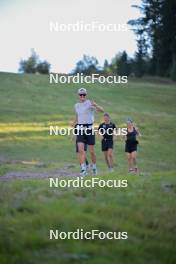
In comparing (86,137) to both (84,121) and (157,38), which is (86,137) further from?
(157,38)

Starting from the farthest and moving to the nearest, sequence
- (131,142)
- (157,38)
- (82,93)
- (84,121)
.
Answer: (157,38), (131,142), (84,121), (82,93)

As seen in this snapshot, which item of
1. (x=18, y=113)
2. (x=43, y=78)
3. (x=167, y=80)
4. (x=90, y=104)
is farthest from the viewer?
(x=167, y=80)

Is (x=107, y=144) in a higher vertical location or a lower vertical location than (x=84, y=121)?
lower

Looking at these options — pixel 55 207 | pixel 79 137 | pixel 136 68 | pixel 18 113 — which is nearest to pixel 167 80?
pixel 136 68

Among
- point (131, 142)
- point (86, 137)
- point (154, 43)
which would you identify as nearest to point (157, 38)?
point (154, 43)

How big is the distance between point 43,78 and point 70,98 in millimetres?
12630

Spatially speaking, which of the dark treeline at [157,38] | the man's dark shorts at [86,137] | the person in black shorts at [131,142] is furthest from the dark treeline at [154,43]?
the man's dark shorts at [86,137]

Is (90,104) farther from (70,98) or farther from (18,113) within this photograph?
(70,98)

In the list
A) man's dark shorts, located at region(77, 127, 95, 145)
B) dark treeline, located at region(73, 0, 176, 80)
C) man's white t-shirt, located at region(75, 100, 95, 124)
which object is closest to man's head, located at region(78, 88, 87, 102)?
man's white t-shirt, located at region(75, 100, 95, 124)

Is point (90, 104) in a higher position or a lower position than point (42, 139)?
higher

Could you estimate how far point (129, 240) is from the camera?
8.48m

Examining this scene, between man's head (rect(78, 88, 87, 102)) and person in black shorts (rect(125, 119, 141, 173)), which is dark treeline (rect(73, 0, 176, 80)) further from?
man's head (rect(78, 88, 87, 102))

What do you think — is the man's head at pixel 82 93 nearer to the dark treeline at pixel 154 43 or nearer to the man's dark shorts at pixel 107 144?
the man's dark shorts at pixel 107 144

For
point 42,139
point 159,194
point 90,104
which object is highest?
point 90,104
